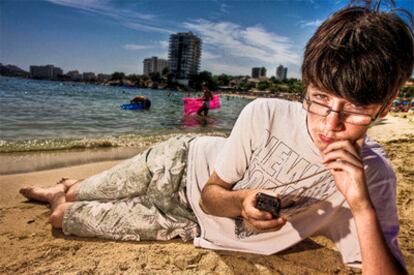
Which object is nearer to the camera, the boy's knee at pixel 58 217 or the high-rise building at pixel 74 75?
the boy's knee at pixel 58 217

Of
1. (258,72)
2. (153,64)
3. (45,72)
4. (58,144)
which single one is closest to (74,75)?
(45,72)

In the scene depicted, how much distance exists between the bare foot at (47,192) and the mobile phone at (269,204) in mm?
2496

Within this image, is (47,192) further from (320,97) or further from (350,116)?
(350,116)

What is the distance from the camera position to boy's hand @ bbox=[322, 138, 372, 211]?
1.31 m

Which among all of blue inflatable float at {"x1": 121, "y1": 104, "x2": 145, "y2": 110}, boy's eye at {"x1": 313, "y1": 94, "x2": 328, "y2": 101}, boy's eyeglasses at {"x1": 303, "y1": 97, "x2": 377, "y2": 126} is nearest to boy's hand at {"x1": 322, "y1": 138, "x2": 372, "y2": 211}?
boy's eyeglasses at {"x1": 303, "y1": 97, "x2": 377, "y2": 126}

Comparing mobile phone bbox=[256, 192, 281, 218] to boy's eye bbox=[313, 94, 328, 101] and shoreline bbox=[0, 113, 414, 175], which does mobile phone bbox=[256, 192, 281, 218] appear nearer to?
boy's eye bbox=[313, 94, 328, 101]

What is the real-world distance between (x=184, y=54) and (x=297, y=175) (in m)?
141

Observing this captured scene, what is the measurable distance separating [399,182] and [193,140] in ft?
11.6

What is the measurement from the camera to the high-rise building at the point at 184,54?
134 m

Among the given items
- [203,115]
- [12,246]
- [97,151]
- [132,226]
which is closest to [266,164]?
[132,226]

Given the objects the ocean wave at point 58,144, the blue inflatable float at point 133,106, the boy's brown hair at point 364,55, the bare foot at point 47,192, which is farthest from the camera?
the blue inflatable float at point 133,106

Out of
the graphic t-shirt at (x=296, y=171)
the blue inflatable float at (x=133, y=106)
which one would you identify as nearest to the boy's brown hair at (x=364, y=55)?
the graphic t-shirt at (x=296, y=171)

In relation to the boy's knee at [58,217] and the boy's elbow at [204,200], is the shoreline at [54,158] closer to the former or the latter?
the boy's knee at [58,217]

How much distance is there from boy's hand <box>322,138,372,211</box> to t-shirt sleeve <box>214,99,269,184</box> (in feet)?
1.47
